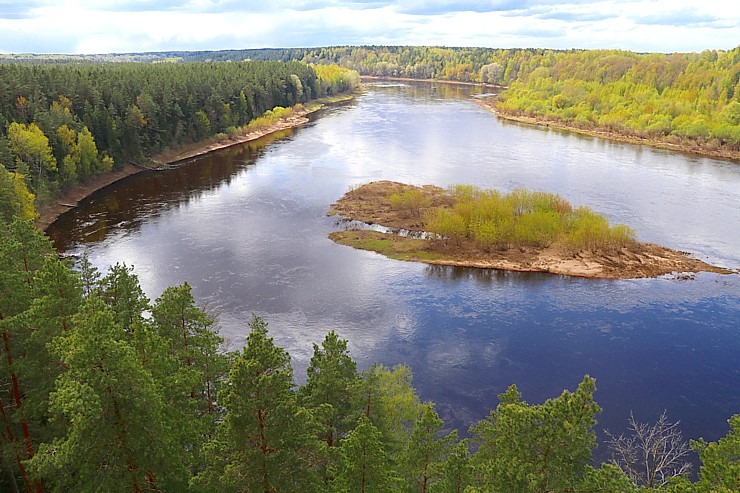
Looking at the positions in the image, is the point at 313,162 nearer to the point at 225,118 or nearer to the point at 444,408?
the point at 225,118

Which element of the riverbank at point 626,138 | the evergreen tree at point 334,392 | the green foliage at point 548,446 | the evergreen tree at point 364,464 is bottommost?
the riverbank at point 626,138

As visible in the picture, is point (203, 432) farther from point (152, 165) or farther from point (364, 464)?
point (152, 165)

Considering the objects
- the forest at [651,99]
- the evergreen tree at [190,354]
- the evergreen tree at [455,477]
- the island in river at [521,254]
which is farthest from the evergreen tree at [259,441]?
the forest at [651,99]

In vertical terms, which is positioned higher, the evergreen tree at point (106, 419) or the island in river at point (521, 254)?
the evergreen tree at point (106, 419)

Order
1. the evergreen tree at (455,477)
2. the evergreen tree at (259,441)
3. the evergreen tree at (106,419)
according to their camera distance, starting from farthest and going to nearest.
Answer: the evergreen tree at (455,477) → the evergreen tree at (259,441) → the evergreen tree at (106,419)

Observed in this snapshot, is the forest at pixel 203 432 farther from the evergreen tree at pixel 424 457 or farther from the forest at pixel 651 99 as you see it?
the forest at pixel 651 99

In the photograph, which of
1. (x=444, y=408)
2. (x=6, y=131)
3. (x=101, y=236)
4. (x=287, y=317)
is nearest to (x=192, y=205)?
(x=101, y=236)

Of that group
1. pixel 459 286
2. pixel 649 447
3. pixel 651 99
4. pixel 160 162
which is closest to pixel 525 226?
pixel 459 286

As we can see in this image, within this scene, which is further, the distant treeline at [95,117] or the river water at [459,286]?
the distant treeline at [95,117]
